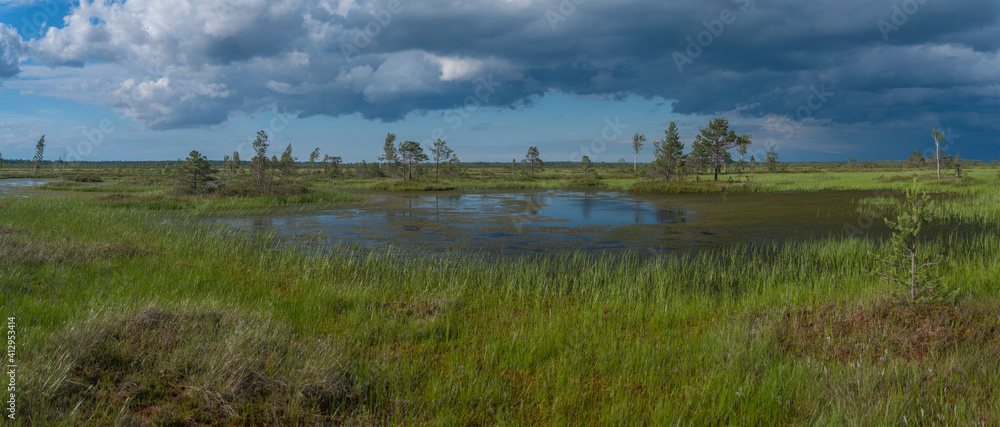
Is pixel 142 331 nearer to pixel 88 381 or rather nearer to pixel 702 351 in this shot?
pixel 88 381

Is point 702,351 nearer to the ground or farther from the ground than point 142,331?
nearer to the ground

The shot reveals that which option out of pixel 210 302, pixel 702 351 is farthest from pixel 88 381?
pixel 702 351

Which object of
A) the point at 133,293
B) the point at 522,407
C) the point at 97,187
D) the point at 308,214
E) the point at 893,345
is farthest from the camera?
the point at 97,187

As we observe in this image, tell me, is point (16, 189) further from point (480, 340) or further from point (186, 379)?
point (480, 340)

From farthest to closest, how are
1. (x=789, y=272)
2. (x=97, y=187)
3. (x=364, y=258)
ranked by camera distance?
(x=97, y=187), (x=364, y=258), (x=789, y=272)

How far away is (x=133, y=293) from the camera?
20.8 ft

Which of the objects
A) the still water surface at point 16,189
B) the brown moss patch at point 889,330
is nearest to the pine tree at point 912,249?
the brown moss patch at point 889,330

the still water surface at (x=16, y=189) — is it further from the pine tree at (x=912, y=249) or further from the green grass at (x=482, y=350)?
the pine tree at (x=912, y=249)

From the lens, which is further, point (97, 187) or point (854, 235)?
point (97, 187)

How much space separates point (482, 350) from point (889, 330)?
15.1ft

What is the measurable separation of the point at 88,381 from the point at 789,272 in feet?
35.8

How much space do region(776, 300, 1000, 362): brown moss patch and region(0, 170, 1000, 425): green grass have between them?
0.08 ft

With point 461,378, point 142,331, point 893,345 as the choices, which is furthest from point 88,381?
point 893,345

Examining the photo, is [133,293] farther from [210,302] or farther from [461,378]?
[461,378]
